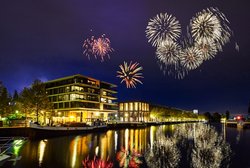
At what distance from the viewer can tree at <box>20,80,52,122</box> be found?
81188mm

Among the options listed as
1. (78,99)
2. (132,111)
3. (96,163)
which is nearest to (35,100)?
(78,99)

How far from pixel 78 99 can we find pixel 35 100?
3243 cm

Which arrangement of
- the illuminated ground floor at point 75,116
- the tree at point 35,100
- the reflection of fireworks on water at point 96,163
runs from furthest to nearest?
the illuminated ground floor at point 75,116 < the tree at point 35,100 < the reflection of fireworks on water at point 96,163

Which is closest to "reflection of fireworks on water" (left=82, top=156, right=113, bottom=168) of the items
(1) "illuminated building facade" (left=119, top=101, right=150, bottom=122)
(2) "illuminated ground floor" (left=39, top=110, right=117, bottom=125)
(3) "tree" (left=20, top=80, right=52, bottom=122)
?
(3) "tree" (left=20, top=80, right=52, bottom=122)

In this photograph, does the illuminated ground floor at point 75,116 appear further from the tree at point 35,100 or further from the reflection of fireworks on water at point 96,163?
the reflection of fireworks on water at point 96,163

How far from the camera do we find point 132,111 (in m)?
177

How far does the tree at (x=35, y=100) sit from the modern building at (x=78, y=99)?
29.3 meters

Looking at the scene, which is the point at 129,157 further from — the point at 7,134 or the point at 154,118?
the point at 154,118

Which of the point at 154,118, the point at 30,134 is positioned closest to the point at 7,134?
the point at 30,134

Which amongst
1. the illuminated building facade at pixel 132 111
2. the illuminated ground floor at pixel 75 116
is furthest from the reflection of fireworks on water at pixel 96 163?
the illuminated building facade at pixel 132 111

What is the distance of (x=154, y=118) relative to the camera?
19600 centimetres

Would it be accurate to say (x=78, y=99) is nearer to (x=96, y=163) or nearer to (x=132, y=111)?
(x=132, y=111)

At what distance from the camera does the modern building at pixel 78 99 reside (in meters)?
114

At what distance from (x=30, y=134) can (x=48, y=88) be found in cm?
7344
